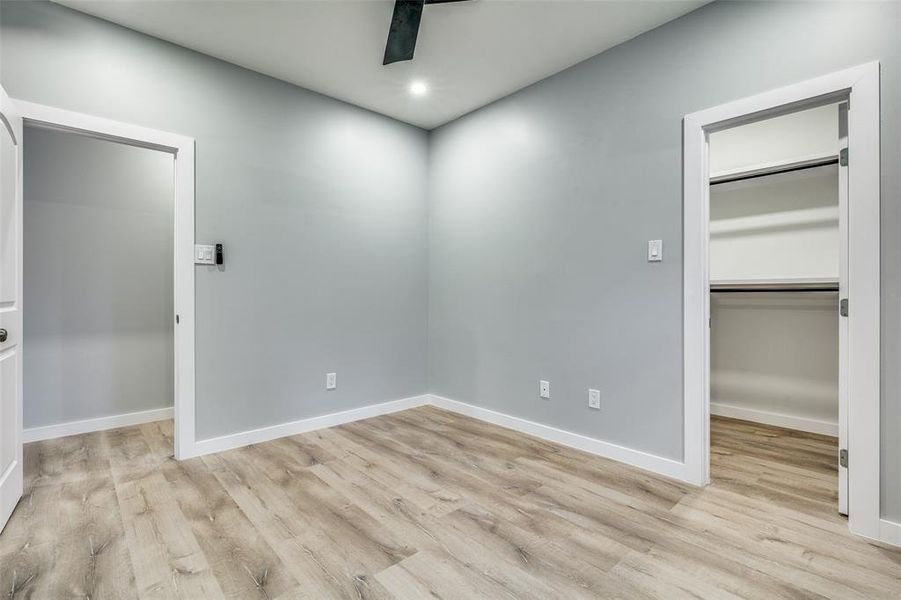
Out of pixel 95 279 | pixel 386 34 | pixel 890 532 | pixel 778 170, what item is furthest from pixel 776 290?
pixel 95 279

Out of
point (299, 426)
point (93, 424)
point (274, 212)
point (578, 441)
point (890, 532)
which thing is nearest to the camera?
point (890, 532)

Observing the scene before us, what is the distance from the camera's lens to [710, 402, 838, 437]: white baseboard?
3.24 metres

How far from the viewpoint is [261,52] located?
2.81 m

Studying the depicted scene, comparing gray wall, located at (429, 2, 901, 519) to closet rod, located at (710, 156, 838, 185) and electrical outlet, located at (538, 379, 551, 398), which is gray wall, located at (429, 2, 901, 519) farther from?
closet rod, located at (710, 156, 838, 185)

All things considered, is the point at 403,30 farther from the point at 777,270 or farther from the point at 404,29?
the point at 777,270

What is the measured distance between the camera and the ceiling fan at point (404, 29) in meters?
2.23

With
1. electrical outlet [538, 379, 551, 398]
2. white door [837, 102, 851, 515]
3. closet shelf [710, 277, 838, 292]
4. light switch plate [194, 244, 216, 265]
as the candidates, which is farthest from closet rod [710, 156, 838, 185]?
light switch plate [194, 244, 216, 265]

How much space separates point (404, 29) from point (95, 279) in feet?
10.3

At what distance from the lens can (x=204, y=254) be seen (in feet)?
A: 9.29

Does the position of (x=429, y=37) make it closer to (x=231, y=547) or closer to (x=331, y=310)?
(x=331, y=310)

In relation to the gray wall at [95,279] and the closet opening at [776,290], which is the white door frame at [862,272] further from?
the gray wall at [95,279]

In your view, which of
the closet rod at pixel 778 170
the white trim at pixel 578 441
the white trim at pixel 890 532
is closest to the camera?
the white trim at pixel 890 532

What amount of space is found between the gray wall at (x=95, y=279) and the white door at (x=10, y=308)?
1.38m

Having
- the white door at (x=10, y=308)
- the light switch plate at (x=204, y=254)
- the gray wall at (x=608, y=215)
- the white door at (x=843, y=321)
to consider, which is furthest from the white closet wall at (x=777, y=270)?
the white door at (x=10, y=308)
